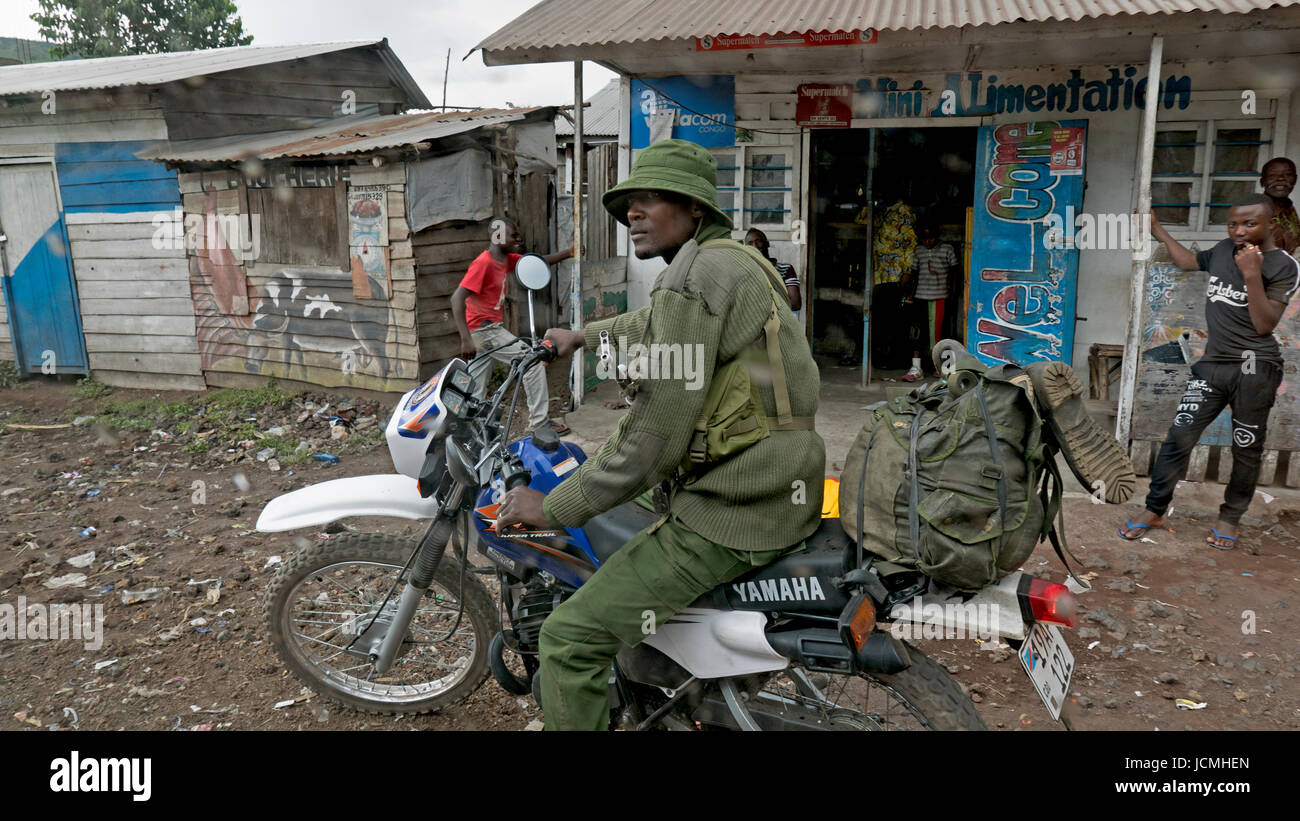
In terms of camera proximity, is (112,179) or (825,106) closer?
(825,106)

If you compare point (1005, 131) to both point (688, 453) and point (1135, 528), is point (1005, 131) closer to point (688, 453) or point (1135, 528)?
point (1135, 528)

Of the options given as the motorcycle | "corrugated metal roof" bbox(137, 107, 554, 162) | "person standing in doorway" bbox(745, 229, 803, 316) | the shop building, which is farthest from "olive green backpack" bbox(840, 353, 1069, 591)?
"corrugated metal roof" bbox(137, 107, 554, 162)

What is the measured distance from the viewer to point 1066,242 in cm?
800

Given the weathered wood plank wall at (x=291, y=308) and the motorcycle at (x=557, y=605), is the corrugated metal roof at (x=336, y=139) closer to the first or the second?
the weathered wood plank wall at (x=291, y=308)

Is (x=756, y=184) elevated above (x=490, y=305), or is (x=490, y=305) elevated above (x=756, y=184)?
(x=756, y=184)

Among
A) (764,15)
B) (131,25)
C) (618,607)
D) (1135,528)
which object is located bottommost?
(1135,528)

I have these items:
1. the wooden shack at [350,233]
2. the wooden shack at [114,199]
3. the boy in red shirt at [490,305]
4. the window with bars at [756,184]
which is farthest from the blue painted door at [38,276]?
the window with bars at [756,184]

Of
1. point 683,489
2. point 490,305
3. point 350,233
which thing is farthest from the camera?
point 350,233

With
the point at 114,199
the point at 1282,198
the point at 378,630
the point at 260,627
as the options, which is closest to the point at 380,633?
the point at 378,630

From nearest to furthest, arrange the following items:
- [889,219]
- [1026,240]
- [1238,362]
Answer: [1238,362]
[1026,240]
[889,219]

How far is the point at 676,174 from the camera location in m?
2.41

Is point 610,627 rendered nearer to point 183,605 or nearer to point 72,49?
point 183,605

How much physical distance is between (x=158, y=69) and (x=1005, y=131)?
9.42 m

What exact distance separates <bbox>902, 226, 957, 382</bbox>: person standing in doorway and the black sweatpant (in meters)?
3.91
